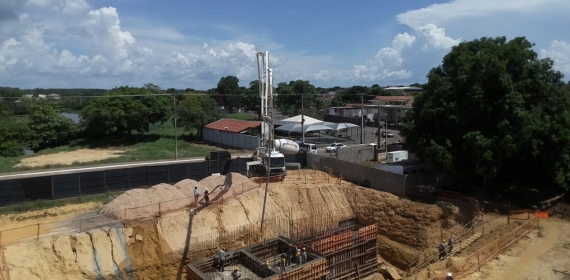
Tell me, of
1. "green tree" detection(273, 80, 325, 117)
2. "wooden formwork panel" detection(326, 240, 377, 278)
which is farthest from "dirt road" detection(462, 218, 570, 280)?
"green tree" detection(273, 80, 325, 117)

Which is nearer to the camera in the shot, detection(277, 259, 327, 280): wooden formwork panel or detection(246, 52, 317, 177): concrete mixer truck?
detection(277, 259, 327, 280): wooden formwork panel

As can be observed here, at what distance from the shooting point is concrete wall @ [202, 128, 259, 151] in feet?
150

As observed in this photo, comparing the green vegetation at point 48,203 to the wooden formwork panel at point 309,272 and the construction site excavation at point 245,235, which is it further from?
the wooden formwork panel at point 309,272

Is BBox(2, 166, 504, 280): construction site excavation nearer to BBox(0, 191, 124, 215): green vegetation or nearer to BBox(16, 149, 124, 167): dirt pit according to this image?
BBox(0, 191, 124, 215): green vegetation

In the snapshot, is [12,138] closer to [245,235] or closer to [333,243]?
[245,235]

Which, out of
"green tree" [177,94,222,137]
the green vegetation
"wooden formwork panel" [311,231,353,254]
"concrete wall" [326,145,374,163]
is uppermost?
"green tree" [177,94,222,137]

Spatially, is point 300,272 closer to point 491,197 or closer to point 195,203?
point 195,203

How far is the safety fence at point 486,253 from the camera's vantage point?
2150 cm

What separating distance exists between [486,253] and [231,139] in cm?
3327

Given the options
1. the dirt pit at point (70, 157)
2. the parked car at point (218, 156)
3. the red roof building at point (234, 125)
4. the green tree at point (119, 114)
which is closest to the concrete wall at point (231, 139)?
the red roof building at point (234, 125)

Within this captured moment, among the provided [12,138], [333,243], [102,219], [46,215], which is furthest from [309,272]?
[12,138]

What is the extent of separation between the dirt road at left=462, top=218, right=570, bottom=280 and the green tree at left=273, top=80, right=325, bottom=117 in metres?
54.0

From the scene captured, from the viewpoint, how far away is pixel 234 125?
52.5 metres

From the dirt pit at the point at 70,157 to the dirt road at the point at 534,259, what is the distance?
37.4m
